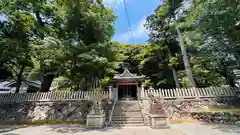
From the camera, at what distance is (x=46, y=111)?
34.7 feet

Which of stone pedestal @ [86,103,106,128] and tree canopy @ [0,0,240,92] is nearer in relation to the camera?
stone pedestal @ [86,103,106,128]

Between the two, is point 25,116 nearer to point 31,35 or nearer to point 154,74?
point 31,35

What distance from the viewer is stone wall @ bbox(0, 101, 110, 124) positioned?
1023 centimetres

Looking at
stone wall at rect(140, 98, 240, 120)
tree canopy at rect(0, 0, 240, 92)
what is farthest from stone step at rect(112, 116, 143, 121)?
tree canopy at rect(0, 0, 240, 92)

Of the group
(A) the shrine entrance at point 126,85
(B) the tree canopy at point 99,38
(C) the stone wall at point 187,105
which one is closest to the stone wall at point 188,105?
(C) the stone wall at point 187,105

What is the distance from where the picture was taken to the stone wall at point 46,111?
33.6 feet

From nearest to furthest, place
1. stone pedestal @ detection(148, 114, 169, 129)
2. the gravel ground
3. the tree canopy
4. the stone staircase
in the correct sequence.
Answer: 1. the gravel ground
2. stone pedestal @ detection(148, 114, 169, 129)
3. the stone staircase
4. the tree canopy

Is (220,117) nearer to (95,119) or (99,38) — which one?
(95,119)

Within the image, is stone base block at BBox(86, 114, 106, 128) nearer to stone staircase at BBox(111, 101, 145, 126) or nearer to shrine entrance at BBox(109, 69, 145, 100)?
stone staircase at BBox(111, 101, 145, 126)

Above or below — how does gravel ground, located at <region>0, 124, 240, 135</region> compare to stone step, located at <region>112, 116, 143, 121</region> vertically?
below

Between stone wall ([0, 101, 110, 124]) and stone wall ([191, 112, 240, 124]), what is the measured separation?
6.17 m

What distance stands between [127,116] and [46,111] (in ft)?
19.6

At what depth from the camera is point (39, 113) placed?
1054cm

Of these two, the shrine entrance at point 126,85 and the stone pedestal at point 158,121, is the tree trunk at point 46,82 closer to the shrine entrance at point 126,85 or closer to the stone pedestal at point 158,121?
the shrine entrance at point 126,85
